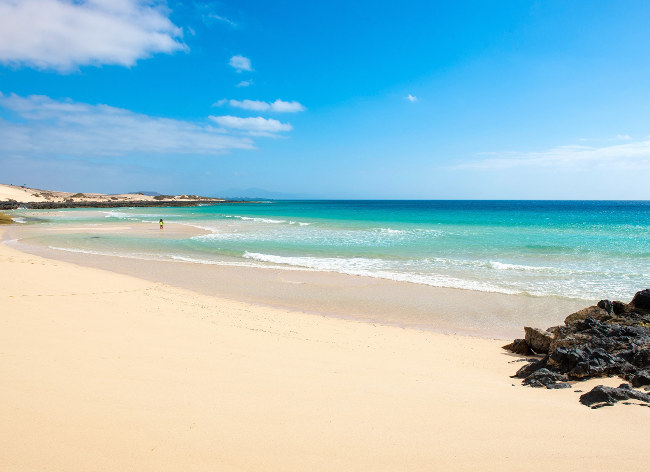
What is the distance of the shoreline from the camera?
9.93 m

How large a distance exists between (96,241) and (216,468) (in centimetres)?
2695

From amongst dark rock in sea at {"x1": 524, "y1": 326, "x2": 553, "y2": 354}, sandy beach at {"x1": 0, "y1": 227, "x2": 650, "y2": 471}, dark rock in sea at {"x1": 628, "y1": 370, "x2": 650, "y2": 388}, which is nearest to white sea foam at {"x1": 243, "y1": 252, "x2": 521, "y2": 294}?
dark rock in sea at {"x1": 524, "y1": 326, "x2": 553, "y2": 354}

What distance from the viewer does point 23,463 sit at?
2.83 meters

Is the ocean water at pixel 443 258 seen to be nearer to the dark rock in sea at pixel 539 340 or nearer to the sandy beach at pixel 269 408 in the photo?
the dark rock in sea at pixel 539 340

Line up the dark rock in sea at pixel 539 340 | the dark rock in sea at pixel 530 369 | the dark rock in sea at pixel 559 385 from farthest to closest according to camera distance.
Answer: the dark rock in sea at pixel 539 340 → the dark rock in sea at pixel 530 369 → the dark rock in sea at pixel 559 385

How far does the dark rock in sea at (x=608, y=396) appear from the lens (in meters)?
4.41

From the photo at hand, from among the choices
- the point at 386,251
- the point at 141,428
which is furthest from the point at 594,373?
the point at 386,251

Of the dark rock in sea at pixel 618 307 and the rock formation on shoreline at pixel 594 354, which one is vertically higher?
the dark rock in sea at pixel 618 307

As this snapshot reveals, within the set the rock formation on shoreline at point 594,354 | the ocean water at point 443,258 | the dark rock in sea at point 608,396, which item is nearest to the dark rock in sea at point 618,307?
the rock formation on shoreline at point 594,354

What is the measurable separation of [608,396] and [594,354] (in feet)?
4.68

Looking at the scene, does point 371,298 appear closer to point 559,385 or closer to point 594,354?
point 594,354

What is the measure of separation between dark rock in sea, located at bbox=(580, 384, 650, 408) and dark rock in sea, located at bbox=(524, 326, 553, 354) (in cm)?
256

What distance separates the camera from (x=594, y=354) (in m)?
5.68

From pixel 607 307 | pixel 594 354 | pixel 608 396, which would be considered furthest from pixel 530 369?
pixel 607 307
